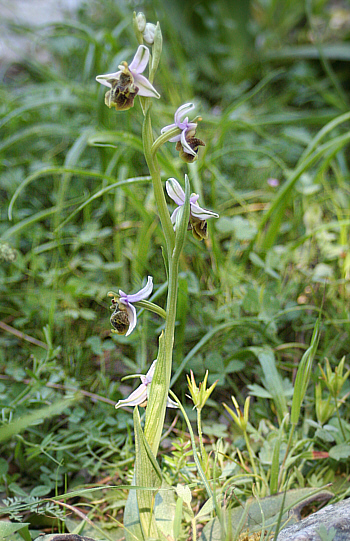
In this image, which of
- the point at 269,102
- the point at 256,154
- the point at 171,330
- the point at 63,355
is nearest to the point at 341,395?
the point at 171,330

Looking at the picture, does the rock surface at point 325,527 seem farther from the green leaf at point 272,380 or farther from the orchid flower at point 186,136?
the orchid flower at point 186,136

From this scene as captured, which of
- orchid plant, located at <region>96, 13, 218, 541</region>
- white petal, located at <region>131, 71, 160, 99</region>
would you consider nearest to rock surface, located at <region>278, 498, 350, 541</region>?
orchid plant, located at <region>96, 13, 218, 541</region>

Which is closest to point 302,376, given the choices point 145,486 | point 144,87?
point 145,486

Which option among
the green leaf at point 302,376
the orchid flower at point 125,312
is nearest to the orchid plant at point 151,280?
the orchid flower at point 125,312

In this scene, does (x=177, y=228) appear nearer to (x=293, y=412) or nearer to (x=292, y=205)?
(x=293, y=412)

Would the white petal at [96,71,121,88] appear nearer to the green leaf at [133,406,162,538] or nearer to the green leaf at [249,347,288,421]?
the green leaf at [133,406,162,538]

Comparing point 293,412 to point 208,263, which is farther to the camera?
point 208,263

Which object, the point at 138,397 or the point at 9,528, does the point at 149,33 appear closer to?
the point at 138,397
